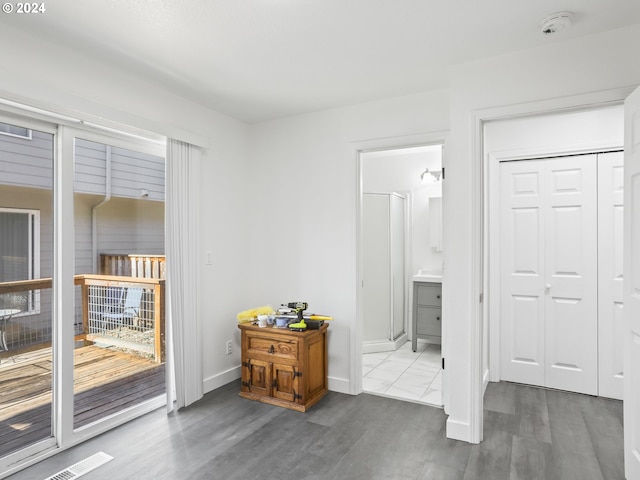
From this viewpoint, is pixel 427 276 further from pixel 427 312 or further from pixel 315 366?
pixel 315 366

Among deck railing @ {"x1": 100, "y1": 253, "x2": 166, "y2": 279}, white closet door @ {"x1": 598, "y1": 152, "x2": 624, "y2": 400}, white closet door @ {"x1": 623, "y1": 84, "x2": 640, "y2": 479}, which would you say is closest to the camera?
white closet door @ {"x1": 623, "y1": 84, "x2": 640, "y2": 479}

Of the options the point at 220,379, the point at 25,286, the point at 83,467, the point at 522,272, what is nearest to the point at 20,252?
the point at 25,286

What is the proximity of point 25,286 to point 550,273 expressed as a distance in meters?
3.98

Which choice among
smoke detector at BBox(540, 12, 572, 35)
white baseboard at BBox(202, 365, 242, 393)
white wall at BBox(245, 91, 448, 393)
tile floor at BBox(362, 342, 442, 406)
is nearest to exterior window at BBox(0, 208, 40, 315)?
white baseboard at BBox(202, 365, 242, 393)

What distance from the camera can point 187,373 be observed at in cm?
310

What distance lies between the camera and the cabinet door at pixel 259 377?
3.16m

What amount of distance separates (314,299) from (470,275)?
4.92ft

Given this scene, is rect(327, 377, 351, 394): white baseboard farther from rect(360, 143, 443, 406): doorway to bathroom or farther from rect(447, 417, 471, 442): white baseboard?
rect(447, 417, 471, 442): white baseboard

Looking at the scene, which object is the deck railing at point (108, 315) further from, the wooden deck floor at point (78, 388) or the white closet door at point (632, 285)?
the white closet door at point (632, 285)

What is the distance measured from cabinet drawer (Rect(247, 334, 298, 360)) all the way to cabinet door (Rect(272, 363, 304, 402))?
0.31 ft

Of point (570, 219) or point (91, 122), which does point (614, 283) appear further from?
point (91, 122)

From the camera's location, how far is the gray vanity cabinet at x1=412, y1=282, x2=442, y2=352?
450 centimetres

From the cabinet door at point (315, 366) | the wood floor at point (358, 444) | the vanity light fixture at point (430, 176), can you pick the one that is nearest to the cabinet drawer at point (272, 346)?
the cabinet door at point (315, 366)

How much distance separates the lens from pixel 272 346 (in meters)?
3.15
